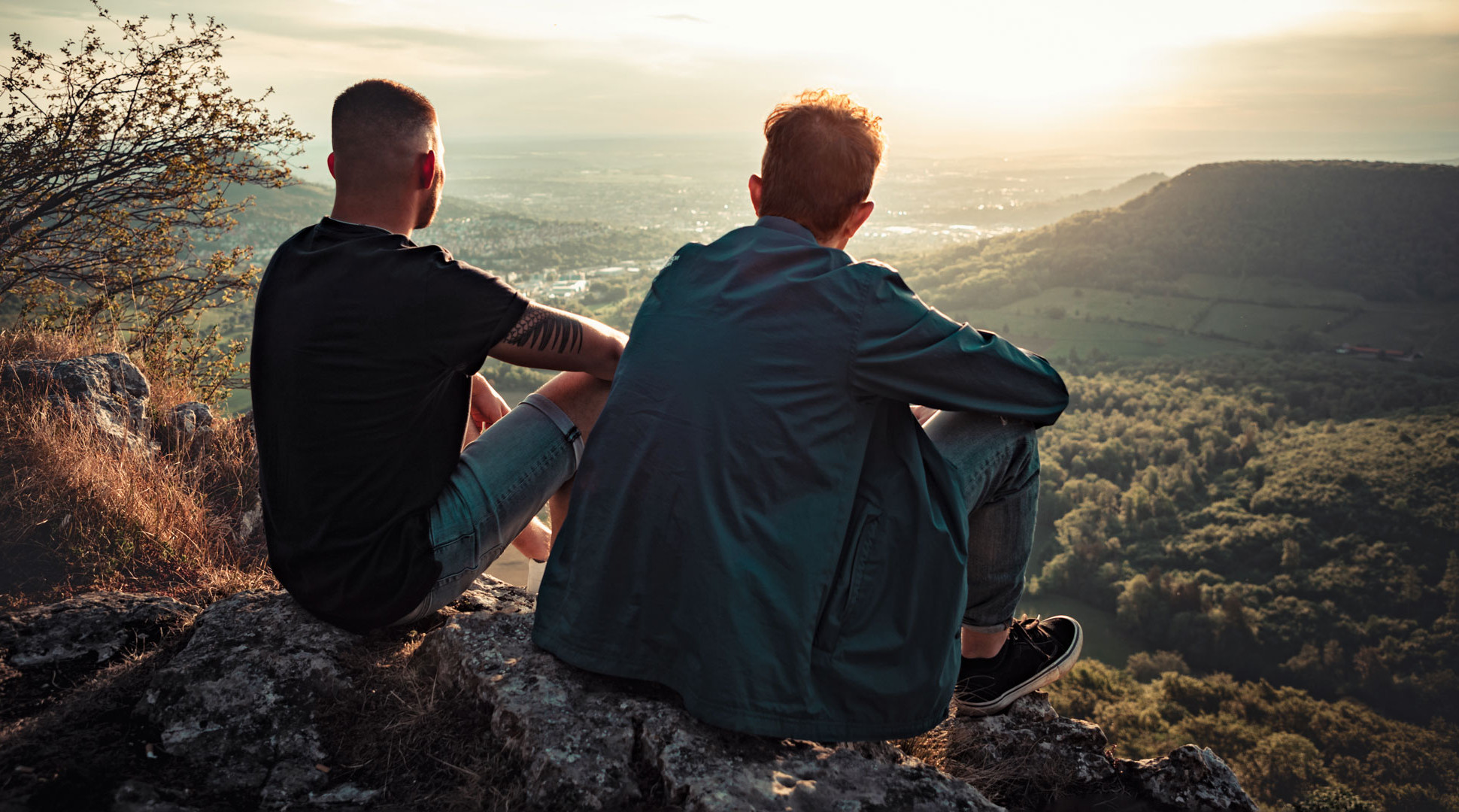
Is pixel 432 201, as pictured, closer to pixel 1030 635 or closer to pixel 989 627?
pixel 989 627

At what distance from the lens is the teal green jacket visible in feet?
6.06

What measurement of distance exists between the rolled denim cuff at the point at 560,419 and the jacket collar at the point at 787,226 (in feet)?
2.98

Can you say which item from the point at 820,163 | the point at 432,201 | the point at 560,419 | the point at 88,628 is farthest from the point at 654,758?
the point at 88,628

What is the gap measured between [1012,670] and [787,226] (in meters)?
1.74

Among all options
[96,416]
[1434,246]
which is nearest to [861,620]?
[96,416]

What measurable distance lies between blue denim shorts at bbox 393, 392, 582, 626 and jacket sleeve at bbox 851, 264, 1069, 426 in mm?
1075

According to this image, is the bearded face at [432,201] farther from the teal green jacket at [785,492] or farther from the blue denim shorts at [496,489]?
the teal green jacket at [785,492]

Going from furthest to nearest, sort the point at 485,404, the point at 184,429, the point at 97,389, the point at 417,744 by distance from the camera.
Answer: the point at 184,429
the point at 97,389
the point at 485,404
the point at 417,744

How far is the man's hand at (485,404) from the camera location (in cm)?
289

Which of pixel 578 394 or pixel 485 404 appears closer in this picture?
pixel 578 394

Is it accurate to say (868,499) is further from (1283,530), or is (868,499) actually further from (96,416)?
(1283,530)

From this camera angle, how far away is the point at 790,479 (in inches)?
73.2

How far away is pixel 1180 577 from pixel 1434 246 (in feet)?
269

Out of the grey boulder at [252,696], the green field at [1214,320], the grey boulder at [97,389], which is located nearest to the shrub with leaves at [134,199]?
the grey boulder at [97,389]
